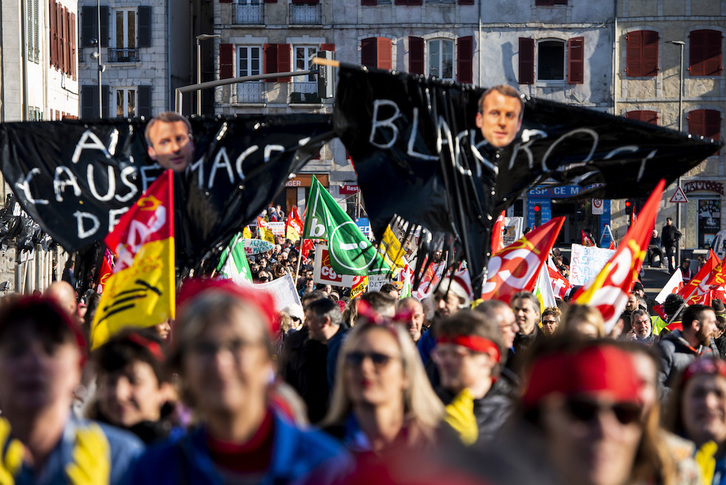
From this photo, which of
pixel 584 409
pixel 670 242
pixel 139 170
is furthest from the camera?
pixel 670 242

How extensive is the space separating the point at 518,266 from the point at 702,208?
35628 mm

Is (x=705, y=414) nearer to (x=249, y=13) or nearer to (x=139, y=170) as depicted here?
(x=139, y=170)

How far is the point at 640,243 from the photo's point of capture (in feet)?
24.3

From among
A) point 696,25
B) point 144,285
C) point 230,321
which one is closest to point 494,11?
point 696,25

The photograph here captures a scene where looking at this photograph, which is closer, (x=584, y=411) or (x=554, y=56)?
(x=584, y=411)

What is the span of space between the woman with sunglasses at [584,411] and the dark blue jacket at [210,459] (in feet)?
1.57

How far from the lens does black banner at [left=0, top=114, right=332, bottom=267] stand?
7410mm

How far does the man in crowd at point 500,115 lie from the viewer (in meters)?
7.30

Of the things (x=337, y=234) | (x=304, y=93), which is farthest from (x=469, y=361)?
(x=304, y=93)

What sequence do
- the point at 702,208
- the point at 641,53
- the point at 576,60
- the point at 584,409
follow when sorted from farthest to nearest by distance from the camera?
1. the point at 576,60
2. the point at 641,53
3. the point at 702,208
4. the point at 584,409

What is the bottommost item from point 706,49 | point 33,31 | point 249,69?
point 33,31

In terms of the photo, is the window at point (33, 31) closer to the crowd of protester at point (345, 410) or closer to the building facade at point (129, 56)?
the building facade at point (129, 56)

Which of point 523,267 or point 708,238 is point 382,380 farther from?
point 708,238

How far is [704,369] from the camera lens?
4.37 m
